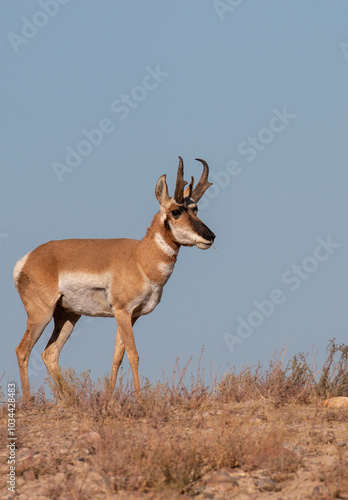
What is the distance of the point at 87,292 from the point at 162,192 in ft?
6.88

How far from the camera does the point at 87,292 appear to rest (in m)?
11.5

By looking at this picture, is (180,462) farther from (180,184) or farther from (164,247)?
(180,184)

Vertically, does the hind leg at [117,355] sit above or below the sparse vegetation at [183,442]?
above

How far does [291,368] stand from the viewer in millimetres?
10953

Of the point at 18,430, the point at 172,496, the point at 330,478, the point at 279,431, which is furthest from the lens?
the point at 18,430

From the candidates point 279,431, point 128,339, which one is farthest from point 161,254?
point 279,431

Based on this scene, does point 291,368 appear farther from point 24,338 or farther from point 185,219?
point 24,338

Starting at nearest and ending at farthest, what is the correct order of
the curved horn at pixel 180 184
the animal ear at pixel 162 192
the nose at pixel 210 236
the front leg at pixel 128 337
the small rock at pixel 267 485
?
the small rock at pixel 267 485 → the front leg at pixel 128 337 → the nose at pixel 210 236 → the curved horn at pixel 180 184 → the animal ear at pixel 162 192

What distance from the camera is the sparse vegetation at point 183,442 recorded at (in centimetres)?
647

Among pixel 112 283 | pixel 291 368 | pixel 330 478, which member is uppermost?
pixel 112 283

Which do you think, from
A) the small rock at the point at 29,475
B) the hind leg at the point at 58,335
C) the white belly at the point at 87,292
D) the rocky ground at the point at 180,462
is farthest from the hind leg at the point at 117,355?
the small rock at the point at 29,475

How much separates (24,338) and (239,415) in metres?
4.32

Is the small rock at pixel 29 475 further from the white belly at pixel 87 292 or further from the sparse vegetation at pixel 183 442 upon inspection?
the white belly at pixel 87 292

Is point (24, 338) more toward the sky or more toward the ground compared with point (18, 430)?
more toward the sky
